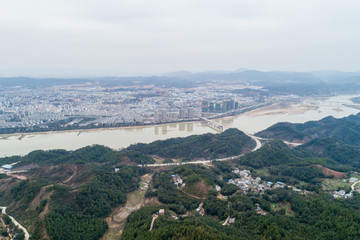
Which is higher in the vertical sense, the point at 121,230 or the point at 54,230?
the point at 54,230

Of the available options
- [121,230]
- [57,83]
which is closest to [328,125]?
[121,230]

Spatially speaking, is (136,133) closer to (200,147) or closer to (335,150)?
(200,147)

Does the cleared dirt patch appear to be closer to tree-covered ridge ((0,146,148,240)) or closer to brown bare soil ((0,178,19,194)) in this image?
tree-covered ridge ((0,146,148,240))

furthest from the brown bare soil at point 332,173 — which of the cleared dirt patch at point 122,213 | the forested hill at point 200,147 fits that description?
the cleared dirt patch at point 122,213

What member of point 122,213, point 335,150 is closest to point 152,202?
point 122,213

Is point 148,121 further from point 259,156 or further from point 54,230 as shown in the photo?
point 54,230

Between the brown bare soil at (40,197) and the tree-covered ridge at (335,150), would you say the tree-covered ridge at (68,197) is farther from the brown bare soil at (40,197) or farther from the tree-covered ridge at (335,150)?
the tree-covered ridge at (335,150)
